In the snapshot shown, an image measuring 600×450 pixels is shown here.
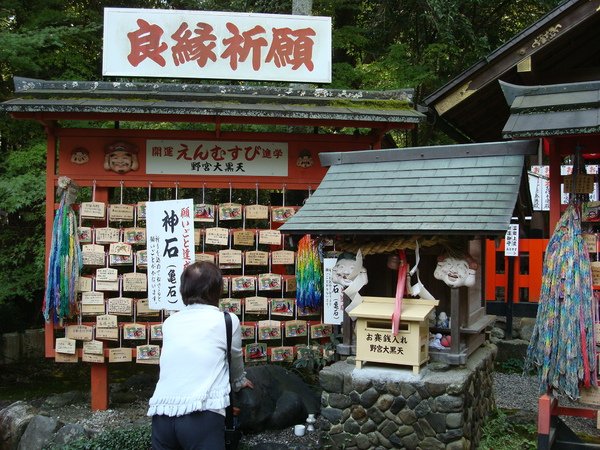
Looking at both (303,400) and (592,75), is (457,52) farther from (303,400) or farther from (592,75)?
(303,400)

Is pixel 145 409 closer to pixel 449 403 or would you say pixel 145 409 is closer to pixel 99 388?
pixel 99 388

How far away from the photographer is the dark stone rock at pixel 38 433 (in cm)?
745

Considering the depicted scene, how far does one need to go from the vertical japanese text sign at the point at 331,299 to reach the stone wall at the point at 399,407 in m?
1.60

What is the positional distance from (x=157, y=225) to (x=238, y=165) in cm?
155

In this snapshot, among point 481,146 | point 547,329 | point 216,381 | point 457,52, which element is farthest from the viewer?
point 457,52

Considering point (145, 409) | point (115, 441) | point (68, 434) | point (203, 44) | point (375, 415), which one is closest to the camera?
point (375, 415)

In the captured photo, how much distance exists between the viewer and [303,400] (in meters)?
8.28

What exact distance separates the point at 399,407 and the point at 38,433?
451 cm

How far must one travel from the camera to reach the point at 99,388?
29.1 ft

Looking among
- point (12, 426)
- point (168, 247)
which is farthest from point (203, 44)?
point (12, 426)

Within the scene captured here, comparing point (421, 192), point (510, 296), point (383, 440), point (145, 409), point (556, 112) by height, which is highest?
point (556, 112)

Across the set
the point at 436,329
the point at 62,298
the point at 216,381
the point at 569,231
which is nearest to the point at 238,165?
the point at 62,298

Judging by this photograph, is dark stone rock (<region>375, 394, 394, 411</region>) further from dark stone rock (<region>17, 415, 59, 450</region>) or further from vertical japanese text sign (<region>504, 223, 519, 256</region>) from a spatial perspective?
vertical japanese text sign (<region>504, 223, 519, 256</region>)

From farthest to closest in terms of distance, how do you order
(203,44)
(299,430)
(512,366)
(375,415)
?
(512,366), (203,44), (299,430), (375,415)
